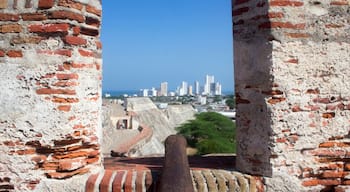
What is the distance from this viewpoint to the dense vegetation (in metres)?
30.2

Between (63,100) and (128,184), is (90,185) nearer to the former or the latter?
(128,184)

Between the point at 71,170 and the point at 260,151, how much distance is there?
1.70 m

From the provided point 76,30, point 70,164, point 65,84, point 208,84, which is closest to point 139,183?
point 70,164

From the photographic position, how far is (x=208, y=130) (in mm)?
32906

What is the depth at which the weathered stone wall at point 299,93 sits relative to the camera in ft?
12.0

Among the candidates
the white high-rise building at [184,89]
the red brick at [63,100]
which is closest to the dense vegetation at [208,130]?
the red brick at [63,100]

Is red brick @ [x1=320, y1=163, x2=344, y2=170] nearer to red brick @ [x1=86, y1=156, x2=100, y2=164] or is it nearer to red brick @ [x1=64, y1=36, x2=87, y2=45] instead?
red brick @ [x1=86, y1=156, x2=100, y2=164]

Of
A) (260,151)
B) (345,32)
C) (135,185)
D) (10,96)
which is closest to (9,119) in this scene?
(10,96)

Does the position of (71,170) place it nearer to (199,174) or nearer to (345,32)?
(199,174)

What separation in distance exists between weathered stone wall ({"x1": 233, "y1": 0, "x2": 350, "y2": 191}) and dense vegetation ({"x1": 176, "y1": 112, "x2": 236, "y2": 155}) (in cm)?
2360

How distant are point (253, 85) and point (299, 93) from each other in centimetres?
42

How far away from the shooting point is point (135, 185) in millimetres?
3432

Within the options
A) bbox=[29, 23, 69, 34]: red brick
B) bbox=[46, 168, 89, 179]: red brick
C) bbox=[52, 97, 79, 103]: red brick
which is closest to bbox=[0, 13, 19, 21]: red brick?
bbox=[29, 23, 69, 34]: red brick

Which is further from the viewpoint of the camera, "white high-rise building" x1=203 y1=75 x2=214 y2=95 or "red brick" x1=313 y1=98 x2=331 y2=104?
"white high-rise building" x1=203 y1=75 x2=214 y2=95
